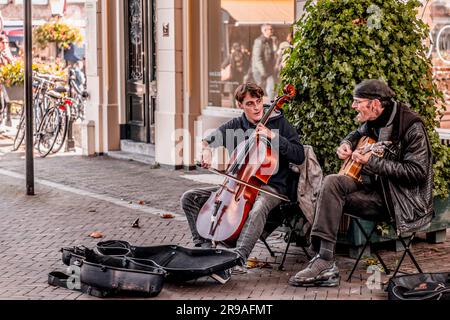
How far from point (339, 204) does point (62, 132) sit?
28.6 feet

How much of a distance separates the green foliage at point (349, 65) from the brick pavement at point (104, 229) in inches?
38.7

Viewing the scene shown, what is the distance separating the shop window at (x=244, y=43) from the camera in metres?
11.9

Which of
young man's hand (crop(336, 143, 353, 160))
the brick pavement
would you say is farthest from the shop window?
young man's hand (crop(336, 143, 353, 160))

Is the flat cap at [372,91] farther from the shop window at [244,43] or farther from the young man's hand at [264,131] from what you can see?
the shop window at [244,43]

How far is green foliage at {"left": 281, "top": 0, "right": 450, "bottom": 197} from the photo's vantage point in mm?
7320

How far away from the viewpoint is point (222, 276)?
21.7 ft

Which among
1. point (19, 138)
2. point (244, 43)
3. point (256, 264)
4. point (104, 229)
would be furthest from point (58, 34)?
point (256, 264)

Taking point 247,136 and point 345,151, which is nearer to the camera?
point 345,151

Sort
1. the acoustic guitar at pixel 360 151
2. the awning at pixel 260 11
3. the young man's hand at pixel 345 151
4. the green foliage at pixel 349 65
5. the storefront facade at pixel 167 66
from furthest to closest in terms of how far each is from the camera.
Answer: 1. the storefront facade at pixel 167 66
2. the awning at pixel 260 11
3. the green foliage at pixel 349 65
4. the young man's hand at pixel 345 151
5. the acoustic guitar at pixel 360 151

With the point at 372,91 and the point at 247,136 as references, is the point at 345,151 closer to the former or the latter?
the point at 372,91

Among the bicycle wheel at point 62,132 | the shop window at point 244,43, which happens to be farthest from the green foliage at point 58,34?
the shop window at point 244,43
